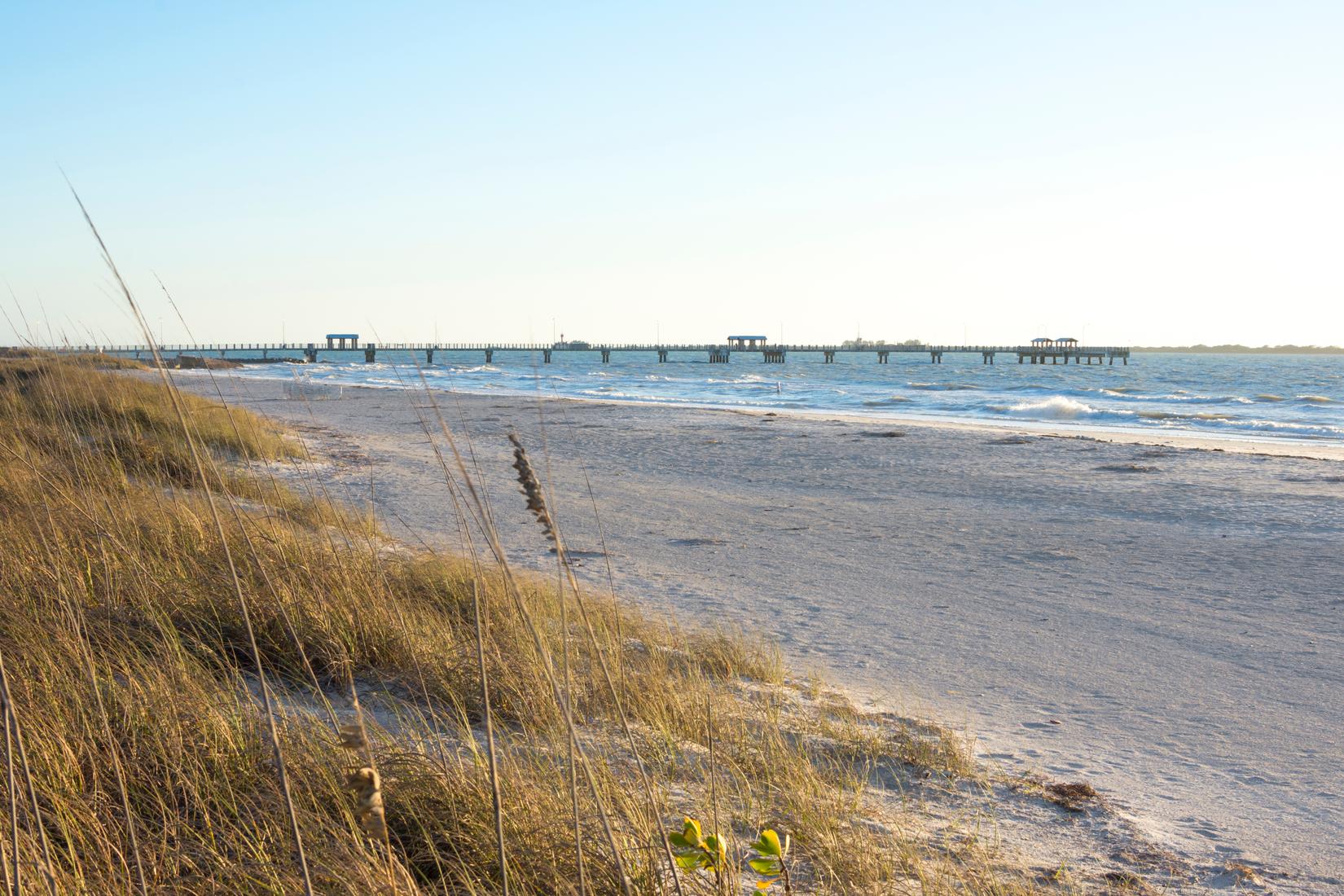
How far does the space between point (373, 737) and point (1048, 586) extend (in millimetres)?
5557

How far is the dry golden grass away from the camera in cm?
197

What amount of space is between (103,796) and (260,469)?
880 centimetres

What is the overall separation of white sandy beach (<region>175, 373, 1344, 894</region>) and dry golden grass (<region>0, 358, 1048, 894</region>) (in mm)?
717

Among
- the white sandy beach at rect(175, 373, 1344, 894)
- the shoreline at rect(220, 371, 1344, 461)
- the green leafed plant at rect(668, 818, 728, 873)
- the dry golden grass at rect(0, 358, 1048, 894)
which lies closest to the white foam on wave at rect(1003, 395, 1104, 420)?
the shoreline at rect(220, 371, 1344, 461)

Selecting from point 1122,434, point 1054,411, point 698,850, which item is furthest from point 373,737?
point 1054,411

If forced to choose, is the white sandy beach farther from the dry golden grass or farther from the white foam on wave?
the white foam on wave

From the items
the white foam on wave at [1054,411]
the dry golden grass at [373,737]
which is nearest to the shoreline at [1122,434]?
the white foam on wave at [1054,411]

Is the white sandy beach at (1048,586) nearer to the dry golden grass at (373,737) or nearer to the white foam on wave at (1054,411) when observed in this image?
the dry golden grass at (373,737)

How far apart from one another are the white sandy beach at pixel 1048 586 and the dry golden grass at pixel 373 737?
28.2 inches

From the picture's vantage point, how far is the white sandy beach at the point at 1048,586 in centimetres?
370

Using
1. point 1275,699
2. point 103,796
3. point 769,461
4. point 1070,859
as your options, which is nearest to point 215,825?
point 103,796

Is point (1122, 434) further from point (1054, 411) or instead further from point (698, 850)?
point (698, 850)

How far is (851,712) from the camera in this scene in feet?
12.7

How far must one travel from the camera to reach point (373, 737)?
2.59 meters
